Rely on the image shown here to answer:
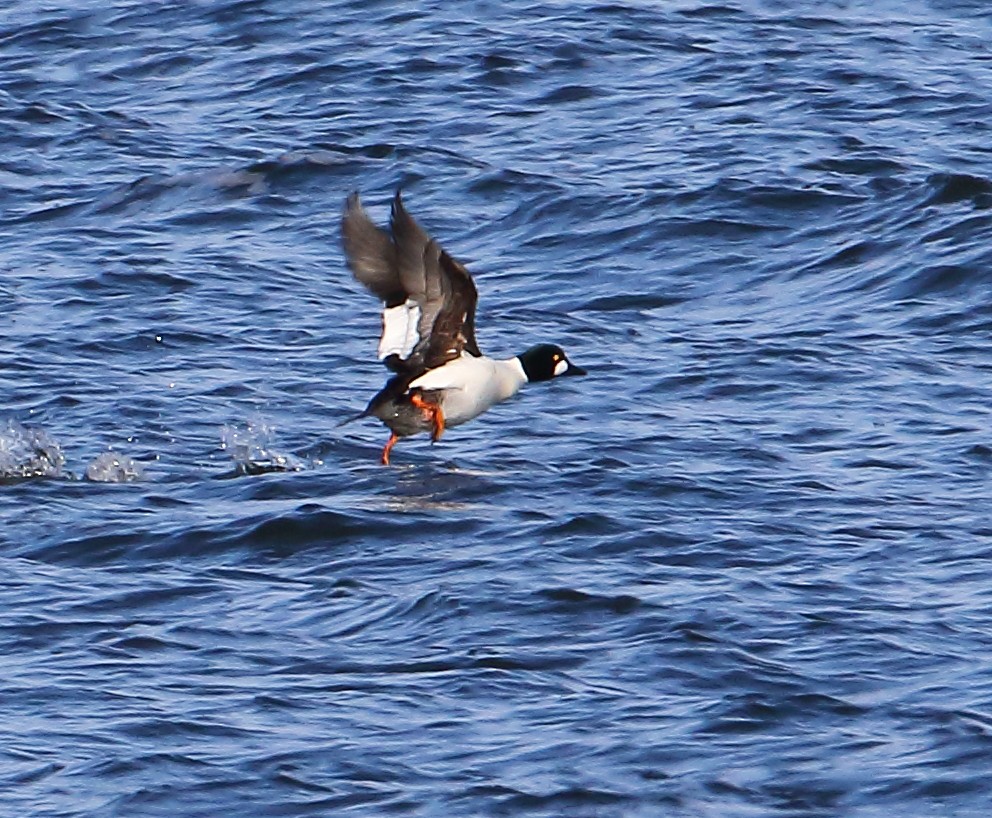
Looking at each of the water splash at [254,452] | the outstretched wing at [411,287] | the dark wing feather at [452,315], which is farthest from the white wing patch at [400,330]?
the water splash at [254,452]

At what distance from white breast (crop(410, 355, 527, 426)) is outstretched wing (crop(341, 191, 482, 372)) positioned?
0.23 feet

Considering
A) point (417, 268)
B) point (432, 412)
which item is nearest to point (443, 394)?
point (432, 412)

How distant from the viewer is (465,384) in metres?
12.0

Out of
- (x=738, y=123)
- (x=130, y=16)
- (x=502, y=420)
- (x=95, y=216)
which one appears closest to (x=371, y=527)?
(x=502, y=420)

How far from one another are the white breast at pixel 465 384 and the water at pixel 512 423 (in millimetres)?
297

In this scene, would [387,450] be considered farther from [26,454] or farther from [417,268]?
[26,454]

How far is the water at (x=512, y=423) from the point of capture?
8234 millimetres

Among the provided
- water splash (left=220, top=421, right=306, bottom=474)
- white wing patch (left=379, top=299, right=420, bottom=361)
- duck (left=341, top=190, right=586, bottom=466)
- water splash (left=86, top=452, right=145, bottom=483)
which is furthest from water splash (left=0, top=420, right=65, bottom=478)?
white wing patch (left=379, top=299, right=420, bottom=361)

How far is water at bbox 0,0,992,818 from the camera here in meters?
8.23

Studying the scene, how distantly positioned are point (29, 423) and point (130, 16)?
432 inches

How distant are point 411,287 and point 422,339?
1.70 ft

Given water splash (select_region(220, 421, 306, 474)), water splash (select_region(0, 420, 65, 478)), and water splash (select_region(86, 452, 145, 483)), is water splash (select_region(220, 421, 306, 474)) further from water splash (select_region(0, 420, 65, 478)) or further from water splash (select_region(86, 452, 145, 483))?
water splash (select_region(0, 420, 65, 478))

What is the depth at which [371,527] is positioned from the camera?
10758mm

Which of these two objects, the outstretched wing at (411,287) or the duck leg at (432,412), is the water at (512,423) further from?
the outstretched wing at (411,287)
